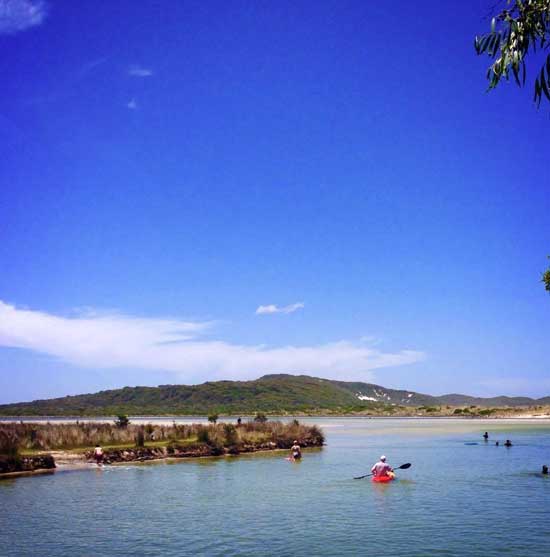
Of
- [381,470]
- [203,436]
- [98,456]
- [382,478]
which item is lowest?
[382,478]

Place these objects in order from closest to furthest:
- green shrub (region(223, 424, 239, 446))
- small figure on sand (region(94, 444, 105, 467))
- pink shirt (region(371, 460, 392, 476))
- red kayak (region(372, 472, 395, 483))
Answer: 1. red kayak (region(372, 472, 395, 483))
2. pink shirt (region(371, 460, 392, 476))
3. small figure on sand (region(94, 444, 105, 467))
4. green shrub (region(223, 424, 239, 446))

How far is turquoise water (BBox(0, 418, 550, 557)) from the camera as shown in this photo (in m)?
20.8

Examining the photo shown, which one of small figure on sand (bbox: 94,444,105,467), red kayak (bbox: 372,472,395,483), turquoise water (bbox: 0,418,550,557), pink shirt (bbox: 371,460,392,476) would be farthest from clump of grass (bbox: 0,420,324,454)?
red kayak (bbox: 372,472,395,483)

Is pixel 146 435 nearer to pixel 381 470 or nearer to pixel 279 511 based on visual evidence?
pixel 381 470

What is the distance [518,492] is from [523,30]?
26.0m

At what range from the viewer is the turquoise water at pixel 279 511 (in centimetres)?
2084

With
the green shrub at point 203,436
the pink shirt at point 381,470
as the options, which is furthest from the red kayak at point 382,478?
the green shrub at point 203,436

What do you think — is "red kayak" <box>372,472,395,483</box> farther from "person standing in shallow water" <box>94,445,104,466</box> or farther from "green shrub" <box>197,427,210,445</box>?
"green shrub" <box>197,427,210,445</box>

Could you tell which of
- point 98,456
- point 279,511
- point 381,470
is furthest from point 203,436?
point 279,511

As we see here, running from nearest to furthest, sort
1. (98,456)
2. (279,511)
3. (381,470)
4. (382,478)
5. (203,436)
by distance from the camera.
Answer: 1. (279,511)
2. (382,478)
3. (381,470)
4. (98,456)
5. (203,436)

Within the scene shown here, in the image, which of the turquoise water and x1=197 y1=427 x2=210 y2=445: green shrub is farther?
x1=197 y1=427 x2=210 y2=445: green shrub

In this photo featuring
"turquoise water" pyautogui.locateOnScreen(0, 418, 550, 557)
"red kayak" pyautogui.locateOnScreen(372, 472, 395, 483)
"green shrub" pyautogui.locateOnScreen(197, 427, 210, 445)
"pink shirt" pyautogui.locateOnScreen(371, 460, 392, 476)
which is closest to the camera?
"turquoise water" pyautogui.locateOnScreen(0, 418, 550, 557)

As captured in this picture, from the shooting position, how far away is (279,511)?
27062mm

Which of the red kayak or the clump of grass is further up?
the clump of grass
